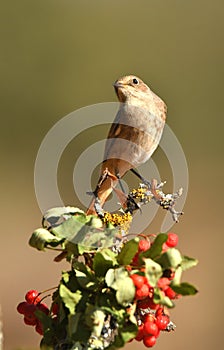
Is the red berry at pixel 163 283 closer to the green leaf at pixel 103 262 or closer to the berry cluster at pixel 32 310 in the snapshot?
the green leaf at pixel 103 262

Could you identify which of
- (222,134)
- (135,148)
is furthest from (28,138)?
(135,148)

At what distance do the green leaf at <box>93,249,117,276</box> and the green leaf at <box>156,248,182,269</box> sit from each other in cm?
6

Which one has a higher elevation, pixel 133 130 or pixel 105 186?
pixel 133 130

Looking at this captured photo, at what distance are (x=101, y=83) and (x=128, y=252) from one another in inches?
215

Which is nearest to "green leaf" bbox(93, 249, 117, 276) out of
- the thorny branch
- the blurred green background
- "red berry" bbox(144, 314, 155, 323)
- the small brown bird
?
"red berry" bbox(144, 314, 155, 323)

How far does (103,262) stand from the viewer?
3.01 feet

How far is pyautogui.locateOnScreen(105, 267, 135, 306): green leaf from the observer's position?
876 millimetres

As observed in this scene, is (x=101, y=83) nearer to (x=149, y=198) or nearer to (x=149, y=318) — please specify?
(x=149, y=198)

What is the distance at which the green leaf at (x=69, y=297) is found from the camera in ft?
2.97

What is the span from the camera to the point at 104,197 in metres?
1.30

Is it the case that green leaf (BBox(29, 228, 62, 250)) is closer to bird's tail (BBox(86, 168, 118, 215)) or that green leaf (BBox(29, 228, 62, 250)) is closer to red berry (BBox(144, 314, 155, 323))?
red berry (BBox(144, 314, 155, 323))

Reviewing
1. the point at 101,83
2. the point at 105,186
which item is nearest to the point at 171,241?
the point at 105,186

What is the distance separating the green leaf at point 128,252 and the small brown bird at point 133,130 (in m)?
0.63

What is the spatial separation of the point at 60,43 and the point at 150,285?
18.8 ft
